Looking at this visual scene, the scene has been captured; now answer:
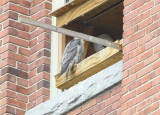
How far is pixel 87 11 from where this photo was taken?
12.5 m

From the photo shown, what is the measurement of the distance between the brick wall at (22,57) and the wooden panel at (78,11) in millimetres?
234

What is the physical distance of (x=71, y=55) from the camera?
487 inches

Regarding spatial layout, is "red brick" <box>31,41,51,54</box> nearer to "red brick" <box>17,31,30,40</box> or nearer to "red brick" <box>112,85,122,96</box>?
"red brick" <box>17,31,30,40</box>

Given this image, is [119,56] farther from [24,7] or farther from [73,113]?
[24,7]

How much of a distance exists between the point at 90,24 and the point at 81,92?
1290mm

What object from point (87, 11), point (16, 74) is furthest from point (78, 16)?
point (16, 74)

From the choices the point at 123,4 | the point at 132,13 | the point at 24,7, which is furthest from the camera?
the point at 24,7

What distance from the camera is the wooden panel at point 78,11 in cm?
1240

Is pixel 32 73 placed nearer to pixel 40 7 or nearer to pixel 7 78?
pixel 7 78

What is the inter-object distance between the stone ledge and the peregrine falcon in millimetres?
362

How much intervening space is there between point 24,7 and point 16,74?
2.98ft

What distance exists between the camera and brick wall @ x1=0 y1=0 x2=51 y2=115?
12531 mm

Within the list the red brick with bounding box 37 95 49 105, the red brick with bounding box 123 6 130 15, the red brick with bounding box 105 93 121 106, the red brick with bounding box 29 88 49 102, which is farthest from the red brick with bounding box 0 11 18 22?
the red brick with bounding box 105 93 121 106

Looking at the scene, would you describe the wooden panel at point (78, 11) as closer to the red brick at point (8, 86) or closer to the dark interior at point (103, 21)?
the dark interior at point (103, 21)
